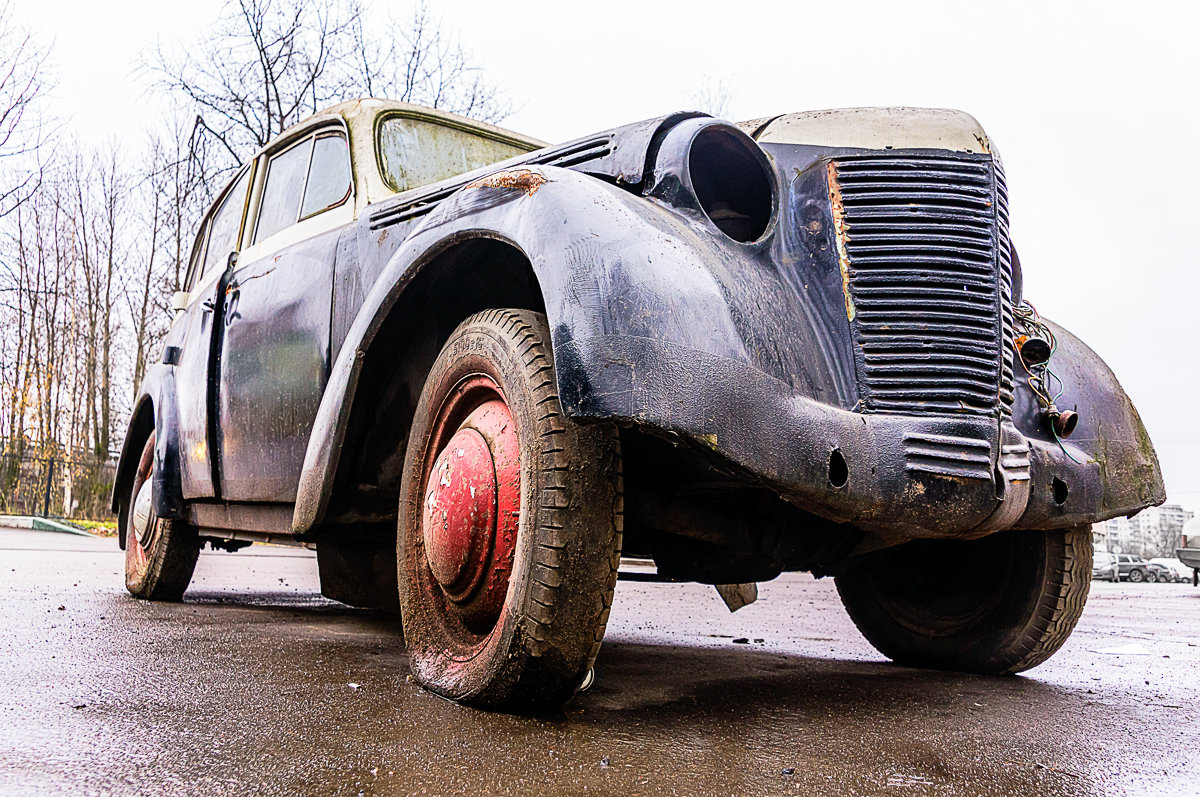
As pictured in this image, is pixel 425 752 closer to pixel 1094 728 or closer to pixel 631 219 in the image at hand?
pixel 631 219

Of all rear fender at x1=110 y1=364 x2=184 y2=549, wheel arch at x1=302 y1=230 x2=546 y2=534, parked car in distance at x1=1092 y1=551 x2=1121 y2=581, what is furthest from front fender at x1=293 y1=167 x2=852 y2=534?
parked car in distance at x1=1092 y1=551 x2=1121 y2=581

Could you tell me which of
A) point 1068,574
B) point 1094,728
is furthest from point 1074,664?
point 1094,728

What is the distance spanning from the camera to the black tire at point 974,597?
3.13m

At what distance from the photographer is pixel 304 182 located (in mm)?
4234

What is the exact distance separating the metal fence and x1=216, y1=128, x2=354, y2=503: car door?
19.2m

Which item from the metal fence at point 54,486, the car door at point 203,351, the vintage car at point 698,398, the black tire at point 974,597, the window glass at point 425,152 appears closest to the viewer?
the vintage car at point 698,398

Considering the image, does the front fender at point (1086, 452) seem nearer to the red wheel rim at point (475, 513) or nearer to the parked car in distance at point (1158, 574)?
the red wheel rim at point (475, 513)

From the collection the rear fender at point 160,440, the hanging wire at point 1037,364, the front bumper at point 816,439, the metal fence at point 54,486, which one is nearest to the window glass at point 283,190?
the rear fender at point 160,440

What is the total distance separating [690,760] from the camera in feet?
6.17

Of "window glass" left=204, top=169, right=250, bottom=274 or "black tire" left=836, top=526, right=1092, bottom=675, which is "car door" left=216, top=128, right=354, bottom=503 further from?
"black tire" left=836, top=526, right=1092, bottom=675

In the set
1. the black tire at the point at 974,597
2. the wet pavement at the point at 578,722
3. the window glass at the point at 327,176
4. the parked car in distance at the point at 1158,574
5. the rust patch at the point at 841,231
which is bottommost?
the parked car in distance at the point at 1158,574

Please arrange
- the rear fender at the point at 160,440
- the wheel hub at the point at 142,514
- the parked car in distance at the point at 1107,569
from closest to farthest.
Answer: the rear fender at the point at 160,440
the wheel hub at the point at 142,514
the parked car in distance at the point at 1107,569

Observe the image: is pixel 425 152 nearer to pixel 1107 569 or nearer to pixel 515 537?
pixel 515 537

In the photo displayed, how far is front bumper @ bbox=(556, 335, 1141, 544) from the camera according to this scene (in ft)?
6.30
